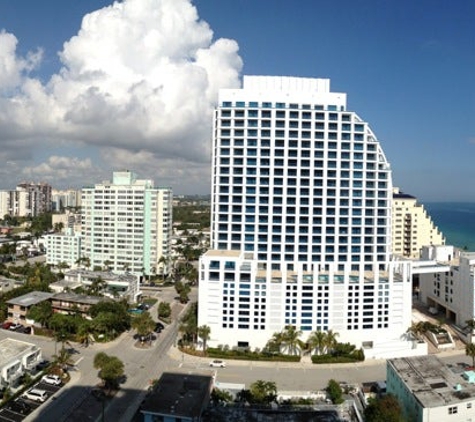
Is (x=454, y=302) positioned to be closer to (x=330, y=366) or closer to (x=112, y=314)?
(x=330, y=366)

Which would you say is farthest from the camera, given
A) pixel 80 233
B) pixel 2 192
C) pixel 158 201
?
pixel 2 192

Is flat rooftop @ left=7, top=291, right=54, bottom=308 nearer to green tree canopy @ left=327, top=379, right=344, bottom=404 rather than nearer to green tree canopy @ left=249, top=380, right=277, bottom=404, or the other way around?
green tree canopy @ left=249, top=380, right=277, bottom=404

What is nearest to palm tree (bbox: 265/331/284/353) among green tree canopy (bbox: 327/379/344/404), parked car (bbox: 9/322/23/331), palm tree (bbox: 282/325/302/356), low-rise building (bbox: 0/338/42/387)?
palm tree (bbox: 282/325/302/356)

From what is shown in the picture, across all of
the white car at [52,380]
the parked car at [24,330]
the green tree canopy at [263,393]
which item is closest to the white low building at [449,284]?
the green tree canopy at [263,393]

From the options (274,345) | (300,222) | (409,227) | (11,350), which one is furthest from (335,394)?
(409,227)

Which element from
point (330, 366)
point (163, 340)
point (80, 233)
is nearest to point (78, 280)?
point (80, 233)

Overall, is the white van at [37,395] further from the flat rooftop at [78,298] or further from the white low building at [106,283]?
the white low building at [106,283]

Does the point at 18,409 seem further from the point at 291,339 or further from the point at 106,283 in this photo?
the point at 106,283
